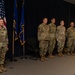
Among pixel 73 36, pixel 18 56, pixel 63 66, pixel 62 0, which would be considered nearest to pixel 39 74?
pixel 63 66

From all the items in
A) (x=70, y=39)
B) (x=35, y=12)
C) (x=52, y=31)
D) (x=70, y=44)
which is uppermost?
(x=35, y=12)

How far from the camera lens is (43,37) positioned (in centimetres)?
621

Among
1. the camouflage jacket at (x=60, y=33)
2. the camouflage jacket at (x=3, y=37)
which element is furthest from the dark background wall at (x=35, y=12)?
the camouflage jacket at (x=3, y=37)

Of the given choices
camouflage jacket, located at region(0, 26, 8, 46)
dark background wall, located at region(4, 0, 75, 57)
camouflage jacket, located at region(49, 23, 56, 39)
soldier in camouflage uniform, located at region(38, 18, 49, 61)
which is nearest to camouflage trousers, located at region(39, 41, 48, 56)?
soldier in camouflage uniform, located at region(38, 18, 49, 61)

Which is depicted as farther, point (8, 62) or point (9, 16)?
point (9, 16)

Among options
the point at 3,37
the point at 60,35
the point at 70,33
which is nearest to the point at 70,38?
the point at 70,33

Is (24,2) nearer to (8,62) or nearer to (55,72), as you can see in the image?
(8,62)

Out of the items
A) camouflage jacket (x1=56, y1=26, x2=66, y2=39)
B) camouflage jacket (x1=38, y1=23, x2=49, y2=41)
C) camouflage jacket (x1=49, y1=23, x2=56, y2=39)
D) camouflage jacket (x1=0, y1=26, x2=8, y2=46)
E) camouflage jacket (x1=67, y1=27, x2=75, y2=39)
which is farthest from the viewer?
camouflage jacket (x1=67, y1=27, x2=75, y2=39)

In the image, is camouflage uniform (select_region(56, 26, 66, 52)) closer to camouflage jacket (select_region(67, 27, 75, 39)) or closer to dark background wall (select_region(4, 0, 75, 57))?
camouflage jacket (select_region(67, 27, 75, 39))

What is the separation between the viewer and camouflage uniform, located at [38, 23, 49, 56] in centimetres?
621

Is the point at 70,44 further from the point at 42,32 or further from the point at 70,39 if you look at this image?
the point at 42,32

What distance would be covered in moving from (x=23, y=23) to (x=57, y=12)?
2.47 metres

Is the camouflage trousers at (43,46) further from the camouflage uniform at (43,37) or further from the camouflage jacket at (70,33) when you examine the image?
the camouflage jacket at (70,33)

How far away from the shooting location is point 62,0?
873 centimetres
